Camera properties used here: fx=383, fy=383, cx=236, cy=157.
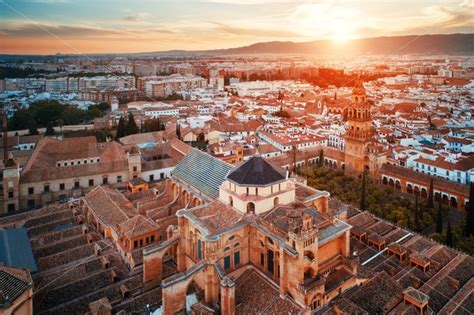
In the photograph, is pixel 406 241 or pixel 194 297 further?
pixel 406 241

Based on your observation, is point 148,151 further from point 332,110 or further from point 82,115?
point 332,110

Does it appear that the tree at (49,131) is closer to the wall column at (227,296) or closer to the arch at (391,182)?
the arch at (391,182)

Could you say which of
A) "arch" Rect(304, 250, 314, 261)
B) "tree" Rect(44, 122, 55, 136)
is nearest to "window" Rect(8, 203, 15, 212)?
"arch" Rect(304, 250, 314, 261)

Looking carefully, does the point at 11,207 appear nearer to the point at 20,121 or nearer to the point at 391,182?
the point at 20,121

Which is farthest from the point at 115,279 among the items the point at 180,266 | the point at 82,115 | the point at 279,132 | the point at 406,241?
the point at 82,115

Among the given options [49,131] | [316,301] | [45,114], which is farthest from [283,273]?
[45,114]

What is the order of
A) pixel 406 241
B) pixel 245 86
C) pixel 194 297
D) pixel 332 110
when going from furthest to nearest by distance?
1. pixel 245 86
2. pixel 332 110
3. pixel 406 241
4. pixel 194 297

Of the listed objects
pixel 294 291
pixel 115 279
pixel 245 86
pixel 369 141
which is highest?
pixel 245 86
